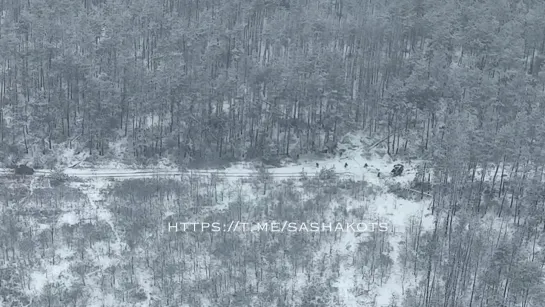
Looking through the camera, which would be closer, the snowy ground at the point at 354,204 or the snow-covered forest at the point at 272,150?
the snowy ground at the point at 354,204

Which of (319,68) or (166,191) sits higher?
→ (319,68)

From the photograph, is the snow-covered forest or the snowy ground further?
the snow-covered forest

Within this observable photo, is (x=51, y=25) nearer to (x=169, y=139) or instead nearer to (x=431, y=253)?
(x=169, y=139)

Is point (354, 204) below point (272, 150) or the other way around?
below

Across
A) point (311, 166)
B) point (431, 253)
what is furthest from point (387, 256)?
point (311, 166)

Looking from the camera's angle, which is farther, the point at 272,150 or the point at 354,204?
the point at 272,150
